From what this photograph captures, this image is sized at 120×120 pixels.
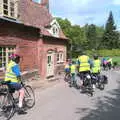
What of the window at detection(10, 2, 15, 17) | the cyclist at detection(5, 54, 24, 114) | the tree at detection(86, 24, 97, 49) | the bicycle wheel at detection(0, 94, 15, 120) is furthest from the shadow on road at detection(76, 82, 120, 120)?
the tree at detection(86, 24, 97, 49)

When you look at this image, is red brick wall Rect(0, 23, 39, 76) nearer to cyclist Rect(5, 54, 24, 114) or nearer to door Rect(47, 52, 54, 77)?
door Rect(47, 52, 54, 77)

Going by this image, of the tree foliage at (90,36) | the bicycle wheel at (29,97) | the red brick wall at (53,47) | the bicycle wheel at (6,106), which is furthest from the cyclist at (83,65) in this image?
the tree foliage at (90,36)

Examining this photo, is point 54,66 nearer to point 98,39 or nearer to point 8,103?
point 8,103

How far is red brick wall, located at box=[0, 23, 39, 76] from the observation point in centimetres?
1927

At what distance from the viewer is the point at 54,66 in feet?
98.6

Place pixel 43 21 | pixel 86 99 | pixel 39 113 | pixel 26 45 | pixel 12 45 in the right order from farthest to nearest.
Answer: pixel 43 21
pixel 26 45
pixel 12 45
pixel 86 99
pixel 39 113

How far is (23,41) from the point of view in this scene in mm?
21922

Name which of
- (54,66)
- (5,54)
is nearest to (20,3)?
(5,54)

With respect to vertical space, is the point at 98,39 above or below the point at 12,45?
above

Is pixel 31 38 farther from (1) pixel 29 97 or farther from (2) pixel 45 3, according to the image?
(1) pixel 29 97

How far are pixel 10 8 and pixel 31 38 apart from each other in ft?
11.0

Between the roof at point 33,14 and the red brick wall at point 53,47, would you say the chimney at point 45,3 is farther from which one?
the red brick wall at point 53,47

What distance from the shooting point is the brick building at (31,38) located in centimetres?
1962

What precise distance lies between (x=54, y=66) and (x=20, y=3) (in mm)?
8295
